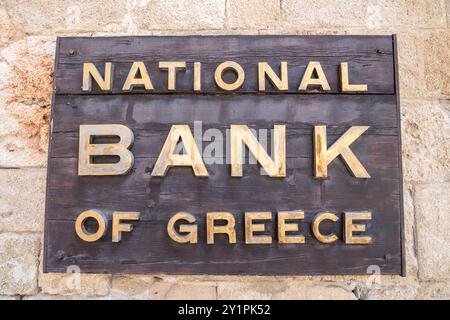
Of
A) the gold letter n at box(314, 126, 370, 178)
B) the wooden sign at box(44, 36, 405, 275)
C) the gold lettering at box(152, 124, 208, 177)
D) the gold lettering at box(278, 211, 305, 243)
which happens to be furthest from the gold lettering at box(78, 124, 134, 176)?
the gold letter n at box(314, 126, 370, 178)

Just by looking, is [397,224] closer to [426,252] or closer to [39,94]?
[426,252]

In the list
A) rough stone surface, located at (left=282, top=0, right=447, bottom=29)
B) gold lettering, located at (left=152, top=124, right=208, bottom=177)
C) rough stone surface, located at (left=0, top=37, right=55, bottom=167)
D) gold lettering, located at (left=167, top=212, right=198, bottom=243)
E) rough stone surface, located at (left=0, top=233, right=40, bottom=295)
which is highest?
rough stone surface, located at (left=282, top=0, right=447, bottom=29)

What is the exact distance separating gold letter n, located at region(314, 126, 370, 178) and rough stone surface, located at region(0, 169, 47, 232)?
1.25m

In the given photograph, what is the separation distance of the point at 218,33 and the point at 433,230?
4.37 ft

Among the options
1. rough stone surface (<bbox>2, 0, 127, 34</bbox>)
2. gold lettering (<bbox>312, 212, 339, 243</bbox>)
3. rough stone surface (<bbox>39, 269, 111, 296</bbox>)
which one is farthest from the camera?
rough stone surface (<bbox>2, 0, 127, 34</bbox>)

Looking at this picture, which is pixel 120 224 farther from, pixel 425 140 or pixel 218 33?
pixel 425 140

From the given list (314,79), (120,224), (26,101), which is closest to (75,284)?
(120,224)

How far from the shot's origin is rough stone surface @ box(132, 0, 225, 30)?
5.60 feet

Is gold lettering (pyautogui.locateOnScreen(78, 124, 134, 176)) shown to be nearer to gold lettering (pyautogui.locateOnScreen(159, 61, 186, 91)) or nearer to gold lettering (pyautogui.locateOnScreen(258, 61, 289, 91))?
gold lettering (pyautogui.locateOnScreen(159, 61, 186, 91))

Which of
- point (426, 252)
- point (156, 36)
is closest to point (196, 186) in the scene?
point (156, 36)

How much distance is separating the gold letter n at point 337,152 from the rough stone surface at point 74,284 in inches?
42.3

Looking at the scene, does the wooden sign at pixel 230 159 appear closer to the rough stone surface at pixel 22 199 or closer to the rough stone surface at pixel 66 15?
the rough stone surface at pixel 22 199

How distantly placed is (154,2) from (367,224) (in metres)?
1.43

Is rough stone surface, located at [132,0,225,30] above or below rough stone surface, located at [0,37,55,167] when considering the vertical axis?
above
